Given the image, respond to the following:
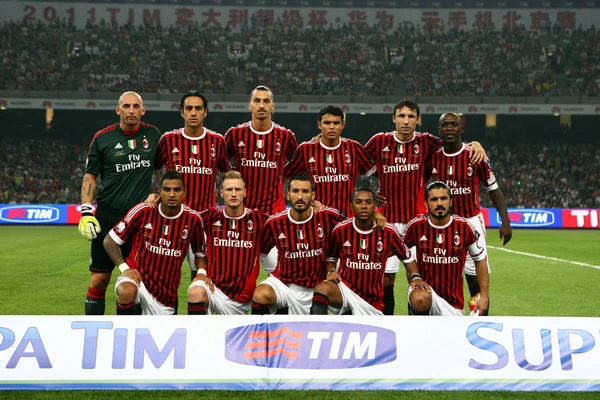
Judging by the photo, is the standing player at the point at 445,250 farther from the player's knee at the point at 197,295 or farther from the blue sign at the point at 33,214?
the blue sign at the point at 33,214

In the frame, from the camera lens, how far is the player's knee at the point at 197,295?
5.20 meters

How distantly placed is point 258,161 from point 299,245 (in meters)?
0.94

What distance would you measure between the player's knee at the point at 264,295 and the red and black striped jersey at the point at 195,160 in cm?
95

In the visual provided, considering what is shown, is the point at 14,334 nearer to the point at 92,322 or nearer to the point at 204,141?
the point at 92,322

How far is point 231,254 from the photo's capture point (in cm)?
552

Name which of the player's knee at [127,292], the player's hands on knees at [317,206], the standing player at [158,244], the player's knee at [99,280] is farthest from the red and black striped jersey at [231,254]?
the player's knee at [99,280]

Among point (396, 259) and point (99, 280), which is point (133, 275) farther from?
point (396, 259)

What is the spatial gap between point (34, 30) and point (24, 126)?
524 cm

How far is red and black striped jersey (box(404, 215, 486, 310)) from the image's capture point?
18.4 feet

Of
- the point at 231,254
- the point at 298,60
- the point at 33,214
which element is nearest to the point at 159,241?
the point at 231,254

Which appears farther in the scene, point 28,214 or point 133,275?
point 28,214

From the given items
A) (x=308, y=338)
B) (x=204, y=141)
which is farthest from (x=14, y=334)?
(x=204, y=141)

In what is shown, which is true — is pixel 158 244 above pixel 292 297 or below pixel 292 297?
above

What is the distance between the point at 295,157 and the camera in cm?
619
